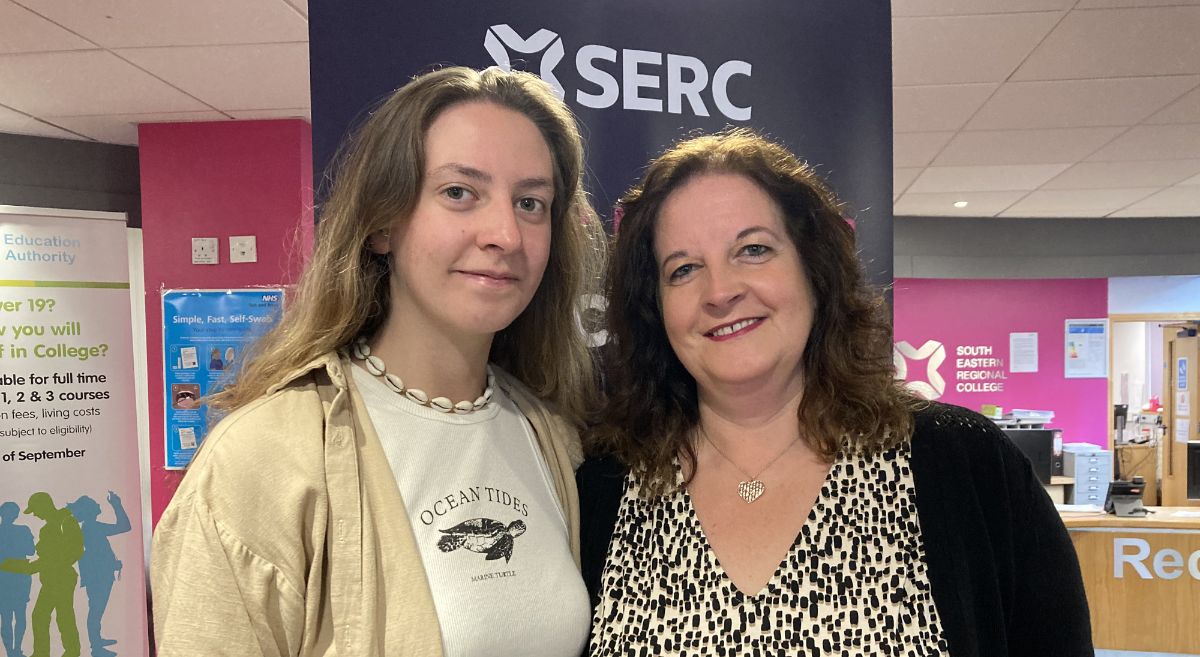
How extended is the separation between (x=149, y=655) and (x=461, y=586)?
12.8 feet

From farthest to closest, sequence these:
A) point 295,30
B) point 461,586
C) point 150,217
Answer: point 150,217 → point 295,30 → point 461,586

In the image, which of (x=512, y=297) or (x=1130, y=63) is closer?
(x=512, y=297)

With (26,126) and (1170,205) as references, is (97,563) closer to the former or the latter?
(26,126)

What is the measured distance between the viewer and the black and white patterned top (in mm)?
1247

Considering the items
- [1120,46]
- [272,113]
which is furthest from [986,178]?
[272,113]

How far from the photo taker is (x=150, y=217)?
16.2ft

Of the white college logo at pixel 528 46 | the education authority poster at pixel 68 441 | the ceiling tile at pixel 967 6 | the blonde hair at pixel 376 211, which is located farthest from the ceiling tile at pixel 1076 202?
the education authority poster at pixel 68 441

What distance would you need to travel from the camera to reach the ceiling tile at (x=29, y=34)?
3.32 metres

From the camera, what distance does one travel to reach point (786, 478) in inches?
56.7

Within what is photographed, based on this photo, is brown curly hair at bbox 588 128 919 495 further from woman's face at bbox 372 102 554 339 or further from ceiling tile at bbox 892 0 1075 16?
ceiling tile at bbox 892 0 1075 16

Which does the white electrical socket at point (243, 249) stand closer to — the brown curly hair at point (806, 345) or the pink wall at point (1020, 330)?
the brown curly hair at point (806, 345)

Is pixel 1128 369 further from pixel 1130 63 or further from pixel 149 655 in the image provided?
pixel 149 655

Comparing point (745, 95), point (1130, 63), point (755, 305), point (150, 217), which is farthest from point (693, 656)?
point (150, 217)

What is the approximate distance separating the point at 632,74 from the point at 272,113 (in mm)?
3643
